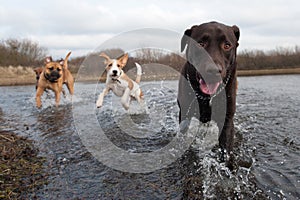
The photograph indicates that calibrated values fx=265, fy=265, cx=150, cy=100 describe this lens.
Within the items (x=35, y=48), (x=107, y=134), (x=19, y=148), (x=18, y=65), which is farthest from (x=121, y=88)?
(x=35, y=48)

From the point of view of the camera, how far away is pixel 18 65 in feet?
103

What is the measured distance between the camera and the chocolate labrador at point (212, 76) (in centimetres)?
287

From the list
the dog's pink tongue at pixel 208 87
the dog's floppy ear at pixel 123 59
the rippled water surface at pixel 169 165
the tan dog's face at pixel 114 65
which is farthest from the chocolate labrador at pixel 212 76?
the dog's floppy ear at pixel 123 59

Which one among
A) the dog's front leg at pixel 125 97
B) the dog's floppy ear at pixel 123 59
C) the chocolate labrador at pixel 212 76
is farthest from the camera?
the dog's floppy ear at pixel 123 59

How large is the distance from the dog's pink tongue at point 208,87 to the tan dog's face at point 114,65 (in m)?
3.37

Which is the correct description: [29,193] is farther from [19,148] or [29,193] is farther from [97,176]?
[19,148]

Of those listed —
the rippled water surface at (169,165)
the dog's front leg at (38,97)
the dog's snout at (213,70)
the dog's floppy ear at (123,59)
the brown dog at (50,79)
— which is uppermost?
the dog's floppy ear at (123,59)

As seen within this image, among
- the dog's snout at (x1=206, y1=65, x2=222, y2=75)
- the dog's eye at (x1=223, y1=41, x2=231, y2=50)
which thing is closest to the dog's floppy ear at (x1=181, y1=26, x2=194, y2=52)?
the dog's eye at (x1=223, y1=41, x2=231, y2=50)

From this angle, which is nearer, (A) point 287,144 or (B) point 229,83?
(B) point 229,83

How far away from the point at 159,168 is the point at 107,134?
1879 mm

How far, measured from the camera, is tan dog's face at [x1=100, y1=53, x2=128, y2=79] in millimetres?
6129

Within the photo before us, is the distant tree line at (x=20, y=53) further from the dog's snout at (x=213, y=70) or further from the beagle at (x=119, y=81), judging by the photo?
the dog's snout at (x=213, y=70)

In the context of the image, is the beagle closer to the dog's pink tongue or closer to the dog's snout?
the dog's pink tongue

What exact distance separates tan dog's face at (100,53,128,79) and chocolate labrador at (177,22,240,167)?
2660 millimetres
